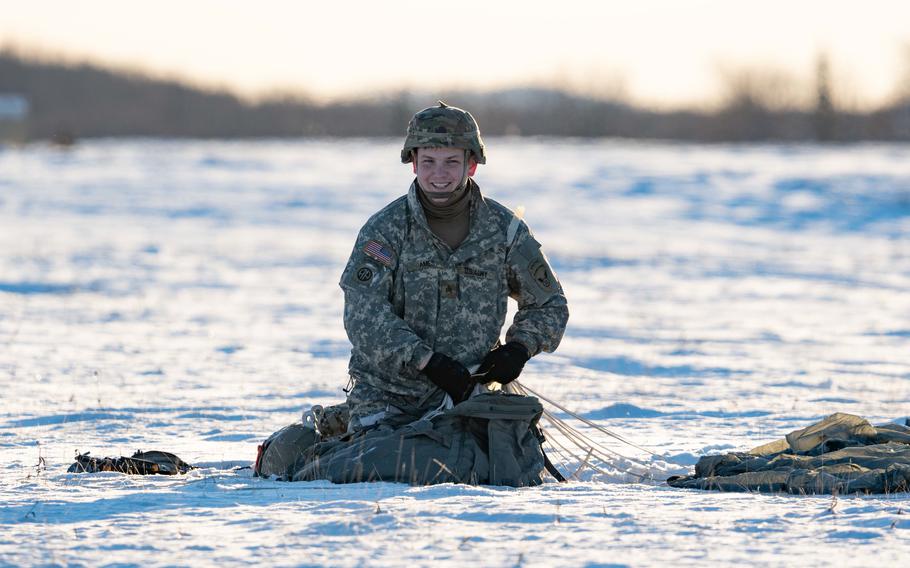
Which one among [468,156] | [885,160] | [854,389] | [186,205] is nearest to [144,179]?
[186,205]

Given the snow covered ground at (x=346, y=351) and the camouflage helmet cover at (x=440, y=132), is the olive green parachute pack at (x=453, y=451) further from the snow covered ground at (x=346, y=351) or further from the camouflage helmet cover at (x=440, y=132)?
the camouflage helmet cover at (x=440, y=132)

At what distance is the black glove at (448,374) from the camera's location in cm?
602

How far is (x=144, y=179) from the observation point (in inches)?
1369

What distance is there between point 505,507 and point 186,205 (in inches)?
1009

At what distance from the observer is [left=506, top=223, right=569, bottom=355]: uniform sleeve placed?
639cm

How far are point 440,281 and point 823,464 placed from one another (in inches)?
76.9

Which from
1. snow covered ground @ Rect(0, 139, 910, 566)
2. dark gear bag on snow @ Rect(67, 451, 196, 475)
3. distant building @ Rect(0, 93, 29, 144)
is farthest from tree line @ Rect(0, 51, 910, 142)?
dark gear bag on snow @ Rect(67, 451, 196, 475)

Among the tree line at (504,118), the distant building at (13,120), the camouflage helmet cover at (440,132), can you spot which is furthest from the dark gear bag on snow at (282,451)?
the distant building at (13,120)

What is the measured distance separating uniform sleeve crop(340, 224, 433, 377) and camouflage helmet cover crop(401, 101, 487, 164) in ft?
1.47

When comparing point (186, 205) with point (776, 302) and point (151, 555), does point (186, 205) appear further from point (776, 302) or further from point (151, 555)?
point (151, 555)

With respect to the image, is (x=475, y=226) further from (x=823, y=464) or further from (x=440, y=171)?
(x=823, y=464)

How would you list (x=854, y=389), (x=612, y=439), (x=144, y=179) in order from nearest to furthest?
1. (x=612, y=439)
2. (x=854, y=389)
3. (x=144, y=179)

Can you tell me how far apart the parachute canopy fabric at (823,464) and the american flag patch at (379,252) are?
5.47ft

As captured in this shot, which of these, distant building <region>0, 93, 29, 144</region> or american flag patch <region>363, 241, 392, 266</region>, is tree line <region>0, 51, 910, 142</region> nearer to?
distant building <region>0, 93, 29, 144</region>
